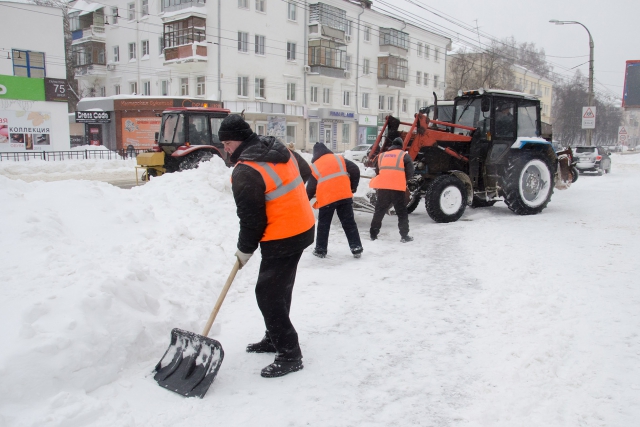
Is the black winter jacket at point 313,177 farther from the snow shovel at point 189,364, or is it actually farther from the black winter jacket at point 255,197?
the snow shovel at point 189,364

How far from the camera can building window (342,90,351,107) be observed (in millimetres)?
40719

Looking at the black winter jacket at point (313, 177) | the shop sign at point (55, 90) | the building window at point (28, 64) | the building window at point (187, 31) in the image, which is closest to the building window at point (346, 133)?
the building window at point (187, 31)

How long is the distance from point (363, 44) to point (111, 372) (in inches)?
1673

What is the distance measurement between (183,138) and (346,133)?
3020cm

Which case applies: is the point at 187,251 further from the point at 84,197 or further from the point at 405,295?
the point at 405,295

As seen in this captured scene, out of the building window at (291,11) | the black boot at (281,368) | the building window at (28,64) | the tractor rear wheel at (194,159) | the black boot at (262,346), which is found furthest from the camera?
the building window at (291,11)

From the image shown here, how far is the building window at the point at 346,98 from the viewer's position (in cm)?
4072

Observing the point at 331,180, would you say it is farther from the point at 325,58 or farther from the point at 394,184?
the point at 325,58

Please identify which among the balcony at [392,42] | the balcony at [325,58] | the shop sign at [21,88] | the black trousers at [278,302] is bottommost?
the black trousers at [278,302]

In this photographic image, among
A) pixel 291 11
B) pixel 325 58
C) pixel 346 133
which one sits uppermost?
pixel 291 11

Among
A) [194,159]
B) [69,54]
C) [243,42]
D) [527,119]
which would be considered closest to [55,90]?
[243,42]

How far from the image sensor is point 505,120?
10.1 m

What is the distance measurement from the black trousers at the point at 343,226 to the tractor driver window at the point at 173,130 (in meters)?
6.60

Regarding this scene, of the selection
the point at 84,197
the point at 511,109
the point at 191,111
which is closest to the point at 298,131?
the point at 191,111
